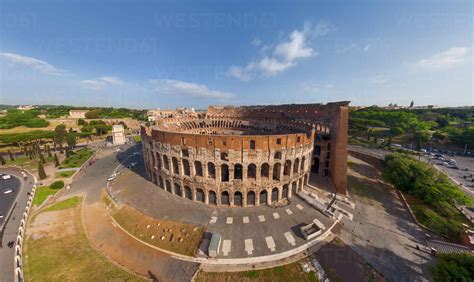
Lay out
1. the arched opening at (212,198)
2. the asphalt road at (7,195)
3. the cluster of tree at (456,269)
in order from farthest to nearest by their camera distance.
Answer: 1. the asphalt road at (7,195)
2. the arched opening at (212,198)
3. the cluster of tree at (456,269)

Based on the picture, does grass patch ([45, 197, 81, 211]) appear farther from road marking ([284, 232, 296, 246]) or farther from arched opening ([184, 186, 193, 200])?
road marking ([284, 232, 296, 246])

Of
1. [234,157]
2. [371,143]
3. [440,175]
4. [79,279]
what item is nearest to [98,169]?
[79,279]

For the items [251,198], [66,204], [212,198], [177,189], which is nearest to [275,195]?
[251,198]

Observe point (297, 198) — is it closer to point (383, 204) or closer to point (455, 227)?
point (383, 204)

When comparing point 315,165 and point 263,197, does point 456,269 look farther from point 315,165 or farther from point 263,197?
point 315,165

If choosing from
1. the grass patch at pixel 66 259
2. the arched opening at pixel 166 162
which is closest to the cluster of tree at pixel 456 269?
the grass patch at pixel 66 259

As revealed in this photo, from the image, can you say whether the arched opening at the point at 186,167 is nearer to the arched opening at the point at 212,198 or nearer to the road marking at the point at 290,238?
the arched opening at the point at 212,198
